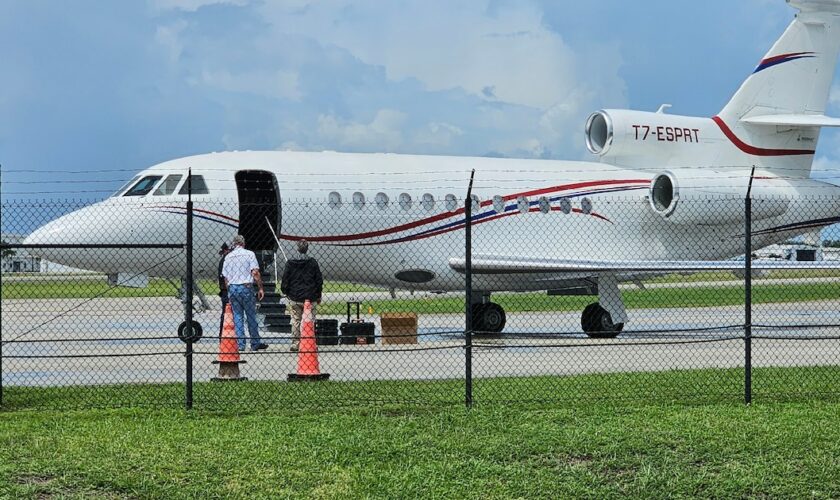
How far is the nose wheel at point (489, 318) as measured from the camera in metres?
23.6

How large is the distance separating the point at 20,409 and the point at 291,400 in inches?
105

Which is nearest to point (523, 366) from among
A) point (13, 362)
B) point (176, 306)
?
point (13, 362)

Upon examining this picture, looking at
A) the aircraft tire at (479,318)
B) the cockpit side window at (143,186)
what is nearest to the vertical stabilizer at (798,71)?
the aircraft tire at (479,318)

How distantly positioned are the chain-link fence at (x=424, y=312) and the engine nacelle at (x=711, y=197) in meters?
0.07

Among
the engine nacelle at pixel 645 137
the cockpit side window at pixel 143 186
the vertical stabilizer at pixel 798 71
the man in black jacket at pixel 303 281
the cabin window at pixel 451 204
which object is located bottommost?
the man in black jacket at pixel 303 281

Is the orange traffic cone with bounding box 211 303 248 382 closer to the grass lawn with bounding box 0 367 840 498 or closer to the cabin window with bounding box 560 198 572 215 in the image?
the grass lawn with bounding box 0 367 840 498

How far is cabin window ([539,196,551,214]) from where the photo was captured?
77.0 feet

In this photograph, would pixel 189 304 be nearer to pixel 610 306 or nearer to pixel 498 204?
pixel 498 204

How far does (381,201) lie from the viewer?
21.8 metres

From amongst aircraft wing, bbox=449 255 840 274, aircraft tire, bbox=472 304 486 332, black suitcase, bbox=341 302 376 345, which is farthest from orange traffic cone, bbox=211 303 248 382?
aircraft tire, bbox=472 304 486 332

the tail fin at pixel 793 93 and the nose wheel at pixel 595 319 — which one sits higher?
the tail fin at pixel 793 93

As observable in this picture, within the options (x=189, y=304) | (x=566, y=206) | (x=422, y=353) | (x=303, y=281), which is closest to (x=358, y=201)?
(x=422, y=353)

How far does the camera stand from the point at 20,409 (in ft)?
38.0

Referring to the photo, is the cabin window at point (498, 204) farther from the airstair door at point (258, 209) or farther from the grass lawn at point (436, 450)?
the grass lawn at point (436, 450)
